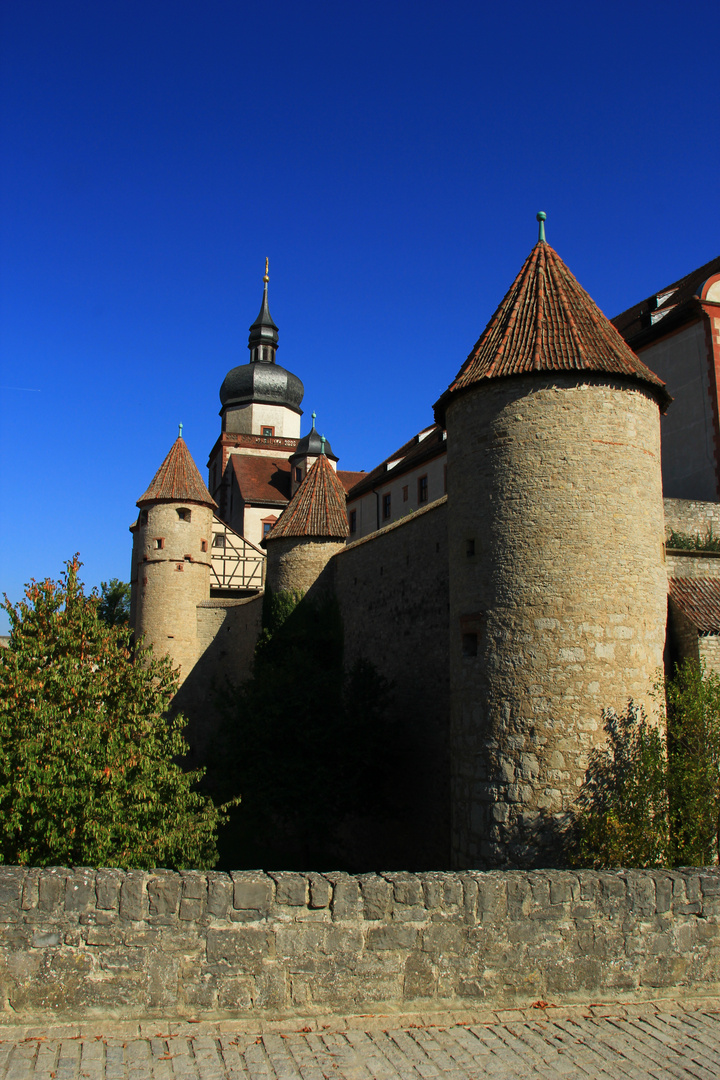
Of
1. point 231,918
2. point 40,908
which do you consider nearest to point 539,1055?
point 231,918

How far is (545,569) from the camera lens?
11.3 meters

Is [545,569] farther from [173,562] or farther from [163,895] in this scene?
[173,562]

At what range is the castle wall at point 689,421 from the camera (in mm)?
20906

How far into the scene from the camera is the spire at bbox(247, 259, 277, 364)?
64250mm

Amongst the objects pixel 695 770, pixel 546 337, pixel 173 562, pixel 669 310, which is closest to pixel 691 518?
pixel 546 337

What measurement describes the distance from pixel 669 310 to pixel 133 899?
21.2 metres

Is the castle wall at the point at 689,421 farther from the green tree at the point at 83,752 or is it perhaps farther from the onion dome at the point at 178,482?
the onion dome at the point at 178,482

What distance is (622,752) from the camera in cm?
1080

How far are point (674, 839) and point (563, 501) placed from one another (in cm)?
444

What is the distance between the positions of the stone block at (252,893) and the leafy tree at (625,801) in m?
4.69

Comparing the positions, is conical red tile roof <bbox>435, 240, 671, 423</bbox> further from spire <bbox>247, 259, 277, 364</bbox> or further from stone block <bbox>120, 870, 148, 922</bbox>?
spire <bbox>247, 259, 277, 364</bbox>

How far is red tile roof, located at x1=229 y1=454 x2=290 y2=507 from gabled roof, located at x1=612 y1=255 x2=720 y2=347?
28.6 meters

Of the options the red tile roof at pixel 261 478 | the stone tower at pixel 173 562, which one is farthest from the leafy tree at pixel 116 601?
the stone tower at pixel 173 562

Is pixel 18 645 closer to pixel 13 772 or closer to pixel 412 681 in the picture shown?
pixel 13 772
